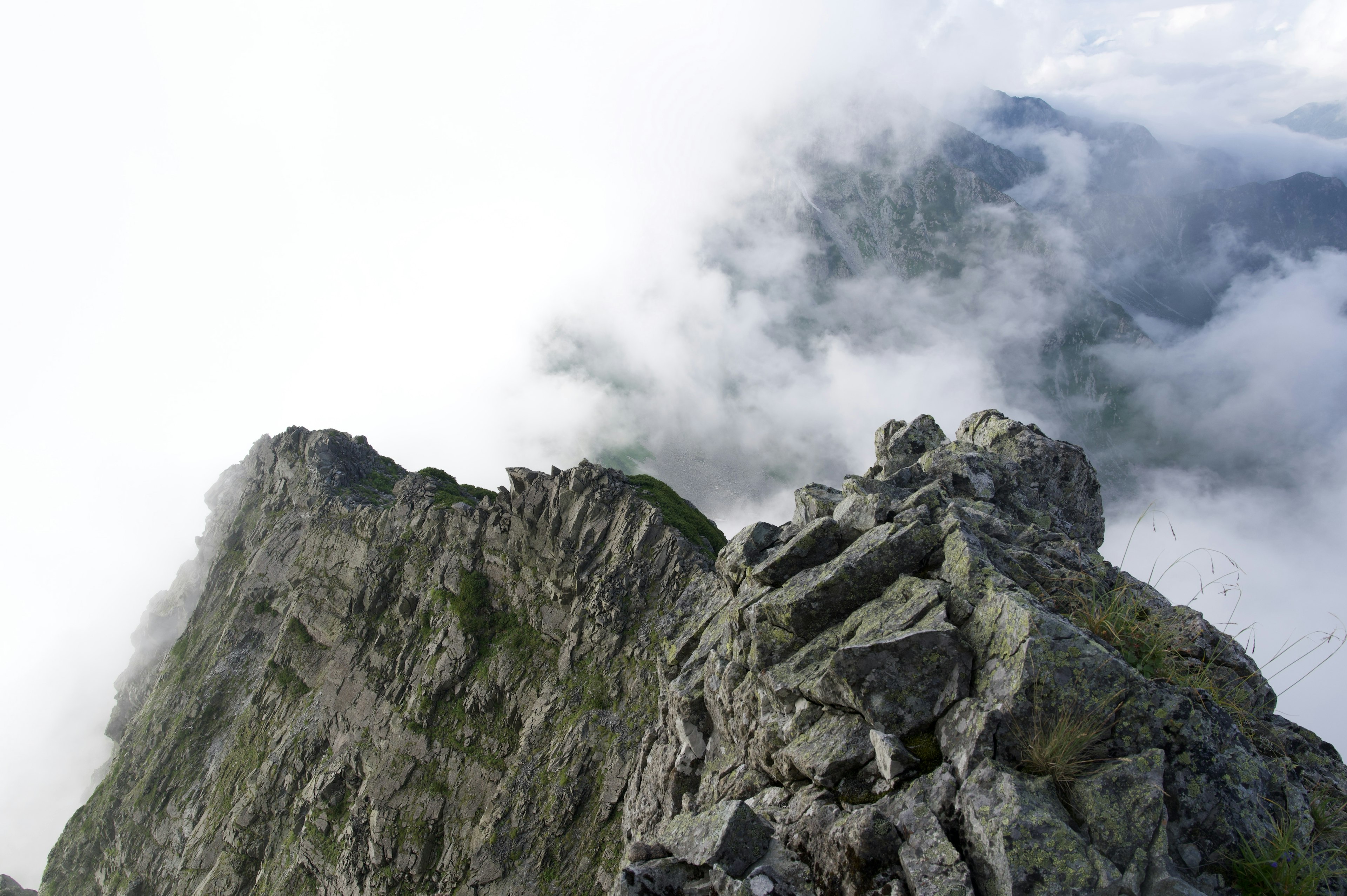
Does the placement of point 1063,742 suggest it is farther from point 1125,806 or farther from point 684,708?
point 684,708

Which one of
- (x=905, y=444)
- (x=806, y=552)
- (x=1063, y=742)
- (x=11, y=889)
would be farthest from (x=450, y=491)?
(x=11, y=889)

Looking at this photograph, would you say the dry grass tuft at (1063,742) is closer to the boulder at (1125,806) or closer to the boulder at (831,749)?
the boulder at (1125,806)

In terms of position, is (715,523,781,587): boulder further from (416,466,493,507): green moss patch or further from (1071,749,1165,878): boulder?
(416,466,493,507): green moss patch

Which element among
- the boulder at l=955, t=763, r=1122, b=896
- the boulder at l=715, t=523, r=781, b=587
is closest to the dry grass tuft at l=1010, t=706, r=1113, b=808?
the boulder at l=955, t=763, r=1122, b=896

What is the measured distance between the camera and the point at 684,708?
61.1 feet

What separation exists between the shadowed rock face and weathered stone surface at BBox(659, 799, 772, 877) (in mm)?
62

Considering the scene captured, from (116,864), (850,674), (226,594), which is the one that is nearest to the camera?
(850,674)

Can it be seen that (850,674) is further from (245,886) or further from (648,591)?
(245,886)

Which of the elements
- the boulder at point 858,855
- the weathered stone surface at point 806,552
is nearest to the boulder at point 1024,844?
the boulder at point 858,855

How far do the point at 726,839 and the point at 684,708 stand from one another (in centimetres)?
845

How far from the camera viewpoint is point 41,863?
470 feet

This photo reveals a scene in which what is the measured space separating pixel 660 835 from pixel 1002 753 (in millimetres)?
6758

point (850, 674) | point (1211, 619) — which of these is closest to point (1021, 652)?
point (850, 674)

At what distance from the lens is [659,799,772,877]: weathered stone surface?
1014 centimetres
